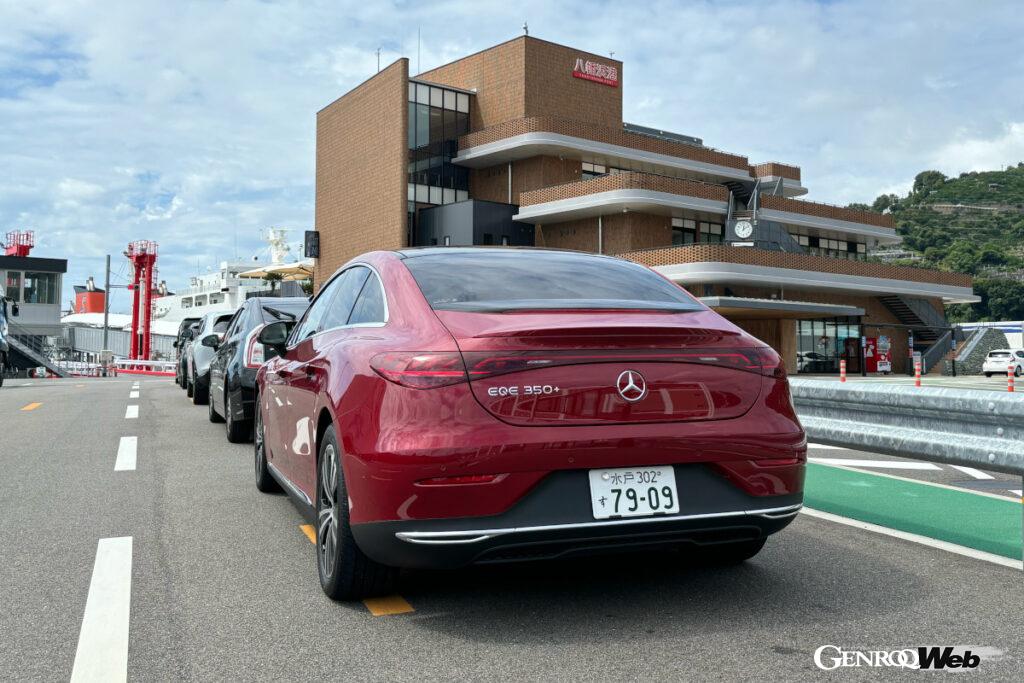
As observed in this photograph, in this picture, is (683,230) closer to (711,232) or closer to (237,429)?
(711,232)

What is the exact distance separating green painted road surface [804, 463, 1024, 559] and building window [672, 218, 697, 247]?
3992 centimetres

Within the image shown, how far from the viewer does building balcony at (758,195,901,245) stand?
4825 cm

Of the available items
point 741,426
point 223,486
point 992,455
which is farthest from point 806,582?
point 223,486

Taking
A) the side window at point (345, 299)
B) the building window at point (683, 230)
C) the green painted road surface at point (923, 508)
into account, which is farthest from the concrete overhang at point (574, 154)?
the side window at point (345, 299)

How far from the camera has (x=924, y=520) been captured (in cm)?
570

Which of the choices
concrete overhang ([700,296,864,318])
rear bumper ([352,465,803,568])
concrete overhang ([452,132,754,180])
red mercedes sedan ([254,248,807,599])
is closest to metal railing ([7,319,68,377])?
concrete overhang ([452,132,754,180])

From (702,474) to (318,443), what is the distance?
1.74m

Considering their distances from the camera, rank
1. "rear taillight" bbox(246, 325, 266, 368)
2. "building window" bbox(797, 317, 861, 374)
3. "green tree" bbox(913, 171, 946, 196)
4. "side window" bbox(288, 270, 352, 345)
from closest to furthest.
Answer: "side window" bbox(288, 270, 352, 345) → "rear taillight" bbox(246, 325, 266, 368) → "building window" bbox(797, 317, 861, 374) → "green tree" bbox(913, 171, 946, 196)

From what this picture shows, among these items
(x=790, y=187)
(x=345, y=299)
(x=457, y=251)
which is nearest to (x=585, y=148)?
(x=790, y=187)

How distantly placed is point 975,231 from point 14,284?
383 ft

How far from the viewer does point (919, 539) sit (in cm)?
508

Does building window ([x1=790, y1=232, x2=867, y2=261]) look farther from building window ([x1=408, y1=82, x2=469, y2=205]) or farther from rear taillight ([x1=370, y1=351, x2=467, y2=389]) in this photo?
rear taillight ([x1=370, y1=351, x2=467, y2=389])

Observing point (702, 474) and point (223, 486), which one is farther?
point (223, 486)

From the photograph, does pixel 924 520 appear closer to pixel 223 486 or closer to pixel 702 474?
pixel 702 474
